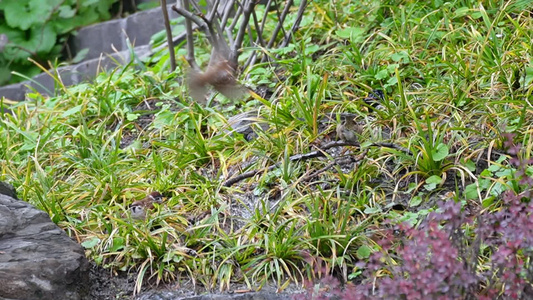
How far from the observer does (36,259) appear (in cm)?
294

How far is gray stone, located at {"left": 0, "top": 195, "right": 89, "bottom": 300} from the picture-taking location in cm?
285

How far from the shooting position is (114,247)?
3363 millimetres

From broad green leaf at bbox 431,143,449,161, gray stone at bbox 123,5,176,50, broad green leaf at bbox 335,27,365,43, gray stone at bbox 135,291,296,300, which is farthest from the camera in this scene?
gray stone at bbox 123,5,176,50

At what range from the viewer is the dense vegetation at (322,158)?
3.14 metres

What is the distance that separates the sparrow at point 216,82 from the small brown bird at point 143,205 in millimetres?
906

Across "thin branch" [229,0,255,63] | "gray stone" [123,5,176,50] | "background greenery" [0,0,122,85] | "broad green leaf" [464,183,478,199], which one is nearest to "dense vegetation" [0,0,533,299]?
"broad green leaf" [464,183,478,199]

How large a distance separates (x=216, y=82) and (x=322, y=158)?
0.96 meters

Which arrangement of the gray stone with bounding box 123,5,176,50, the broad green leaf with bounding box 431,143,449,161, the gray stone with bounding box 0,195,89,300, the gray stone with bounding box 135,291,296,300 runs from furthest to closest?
the gray stone with bounding box 123,5,176,50 → the broad green leaf with bounding box 431,143,449,161 → the gray stone with bounding box 135,291,296,300 → the gray stone with bounding box 0,195,89,300

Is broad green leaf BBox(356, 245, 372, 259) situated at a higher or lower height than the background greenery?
higher

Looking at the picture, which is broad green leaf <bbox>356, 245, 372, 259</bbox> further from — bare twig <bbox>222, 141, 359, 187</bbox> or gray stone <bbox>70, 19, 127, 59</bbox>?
gray stone <bbox>70, 19, 127, 59</bbox>

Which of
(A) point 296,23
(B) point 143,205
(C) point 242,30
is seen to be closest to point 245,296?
(B) point 143,205

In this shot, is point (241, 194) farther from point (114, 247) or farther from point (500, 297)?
point (500, 297)

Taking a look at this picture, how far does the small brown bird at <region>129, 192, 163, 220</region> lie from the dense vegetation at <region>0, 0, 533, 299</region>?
0.06 m

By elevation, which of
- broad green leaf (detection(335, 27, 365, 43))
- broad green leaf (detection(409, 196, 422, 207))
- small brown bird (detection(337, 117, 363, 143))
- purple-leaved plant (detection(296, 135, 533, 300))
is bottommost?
broad green leaf (detection(409, 196, 422, 207))
